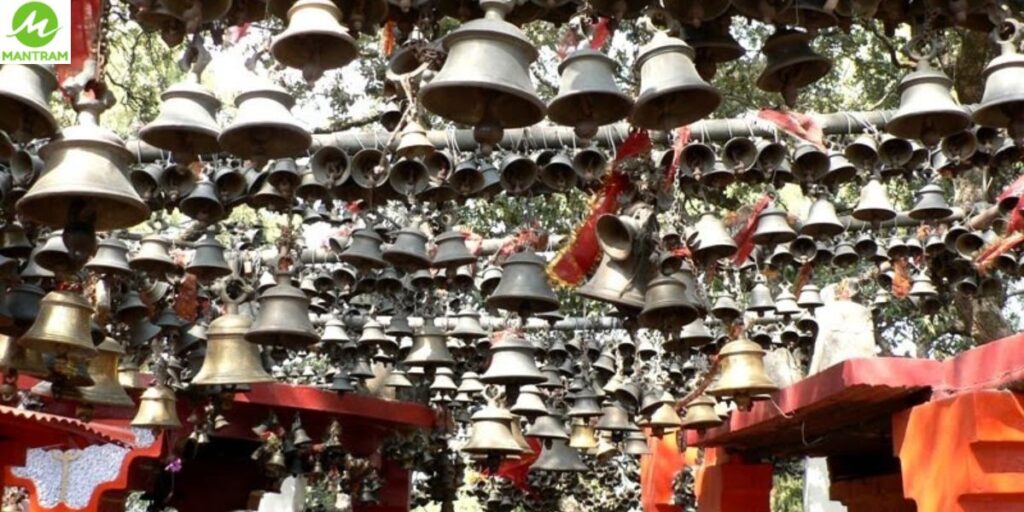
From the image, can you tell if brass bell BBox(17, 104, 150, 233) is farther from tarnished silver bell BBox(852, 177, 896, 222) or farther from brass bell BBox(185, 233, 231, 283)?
tarnished silver bell BBox(852, 177, 896, 222)

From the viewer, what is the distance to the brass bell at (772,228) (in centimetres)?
679

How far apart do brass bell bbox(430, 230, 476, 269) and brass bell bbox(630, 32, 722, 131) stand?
2.68 meters

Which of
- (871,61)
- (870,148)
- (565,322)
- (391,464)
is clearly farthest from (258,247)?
(871,61)

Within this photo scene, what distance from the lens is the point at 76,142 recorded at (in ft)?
11.9

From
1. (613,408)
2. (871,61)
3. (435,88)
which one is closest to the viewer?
(435,88)

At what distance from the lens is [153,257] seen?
707cm

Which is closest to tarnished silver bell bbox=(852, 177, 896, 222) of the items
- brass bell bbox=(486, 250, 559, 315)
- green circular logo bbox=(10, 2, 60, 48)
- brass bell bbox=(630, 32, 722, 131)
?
brass bell bbox=(486, 250, 559, 315)

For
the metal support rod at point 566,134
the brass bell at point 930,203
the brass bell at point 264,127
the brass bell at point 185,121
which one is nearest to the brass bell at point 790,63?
the brass bell at point 264,127

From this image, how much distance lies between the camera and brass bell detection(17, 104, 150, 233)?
355 cm

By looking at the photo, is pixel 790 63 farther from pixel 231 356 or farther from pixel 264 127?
pixel 231 356

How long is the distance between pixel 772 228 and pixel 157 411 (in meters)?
4.21

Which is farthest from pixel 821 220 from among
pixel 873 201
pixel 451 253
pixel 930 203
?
pixel 451 253

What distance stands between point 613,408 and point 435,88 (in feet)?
24.0

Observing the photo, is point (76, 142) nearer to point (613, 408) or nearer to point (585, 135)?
point (585, 135)
